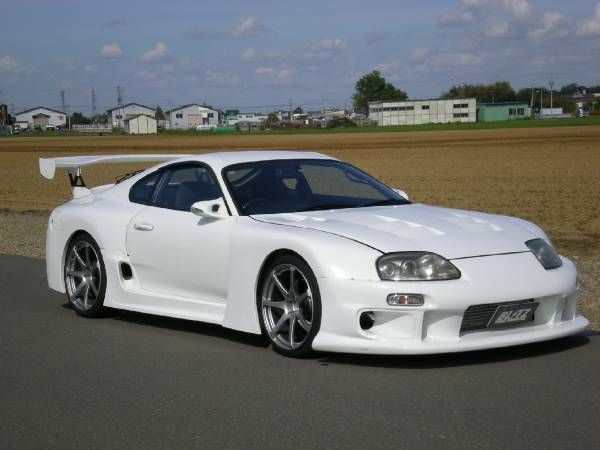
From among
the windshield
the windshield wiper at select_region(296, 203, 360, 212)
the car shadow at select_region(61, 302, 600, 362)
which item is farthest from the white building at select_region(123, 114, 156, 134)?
the car shadow at select_region(61, 302, 600, 362)

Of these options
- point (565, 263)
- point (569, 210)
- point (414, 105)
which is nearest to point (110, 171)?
point (569, 210)

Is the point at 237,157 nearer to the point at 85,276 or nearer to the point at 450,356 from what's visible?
the point at 85,276

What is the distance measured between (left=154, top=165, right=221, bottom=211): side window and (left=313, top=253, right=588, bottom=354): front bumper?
1.66 meters

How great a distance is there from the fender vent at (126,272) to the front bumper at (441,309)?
2172 mm

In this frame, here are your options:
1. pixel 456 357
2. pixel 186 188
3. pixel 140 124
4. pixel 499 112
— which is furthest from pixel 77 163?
pixel 499 112

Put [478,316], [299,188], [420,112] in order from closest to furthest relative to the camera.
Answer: [478,316]
[299,188]
[420,112]

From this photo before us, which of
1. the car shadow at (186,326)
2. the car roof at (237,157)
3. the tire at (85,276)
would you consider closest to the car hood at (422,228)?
the car roof at (237,157)

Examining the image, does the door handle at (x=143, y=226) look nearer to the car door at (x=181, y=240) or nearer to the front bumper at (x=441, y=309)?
the car door at (x=181, y=240)

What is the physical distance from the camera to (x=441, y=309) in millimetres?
5750

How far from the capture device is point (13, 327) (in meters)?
7.68

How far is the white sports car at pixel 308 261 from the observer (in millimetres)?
5859

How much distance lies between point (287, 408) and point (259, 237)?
1.68 meters

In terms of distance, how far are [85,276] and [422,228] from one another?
307cm

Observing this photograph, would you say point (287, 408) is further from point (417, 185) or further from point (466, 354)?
point (417, 185)
